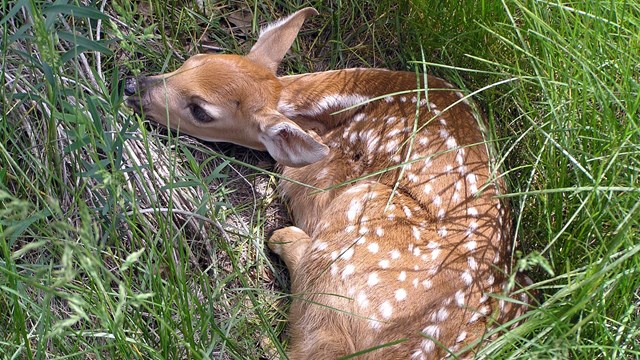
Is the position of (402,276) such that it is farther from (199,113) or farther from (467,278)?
(199,113)

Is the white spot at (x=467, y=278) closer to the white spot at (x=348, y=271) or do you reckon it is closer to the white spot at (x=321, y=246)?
the white spot at (x=348, y=271)

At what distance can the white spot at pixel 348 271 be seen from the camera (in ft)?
10.5

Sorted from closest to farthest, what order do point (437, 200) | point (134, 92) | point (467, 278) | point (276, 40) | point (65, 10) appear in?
point (65, 10)
point (467, 278)
point (437, 200)
point (134, 92)
point (276, 40)

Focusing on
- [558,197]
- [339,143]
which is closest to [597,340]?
[558,197]

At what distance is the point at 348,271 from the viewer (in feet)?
10.5

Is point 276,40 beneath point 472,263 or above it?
above

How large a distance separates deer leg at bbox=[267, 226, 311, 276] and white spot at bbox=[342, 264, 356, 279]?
39 cm

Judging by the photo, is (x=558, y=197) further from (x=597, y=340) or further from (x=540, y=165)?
(x=597, y=340)

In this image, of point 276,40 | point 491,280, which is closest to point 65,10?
point 276,40

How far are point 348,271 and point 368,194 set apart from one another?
39 centimetres

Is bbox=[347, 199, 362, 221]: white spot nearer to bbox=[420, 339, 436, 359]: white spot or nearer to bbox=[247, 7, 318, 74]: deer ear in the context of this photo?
bbox=[420, 339, 436, 359]: white spot

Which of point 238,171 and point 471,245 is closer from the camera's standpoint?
point 471,245

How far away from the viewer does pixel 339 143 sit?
3.81 m

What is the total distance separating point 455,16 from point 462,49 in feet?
0.49
